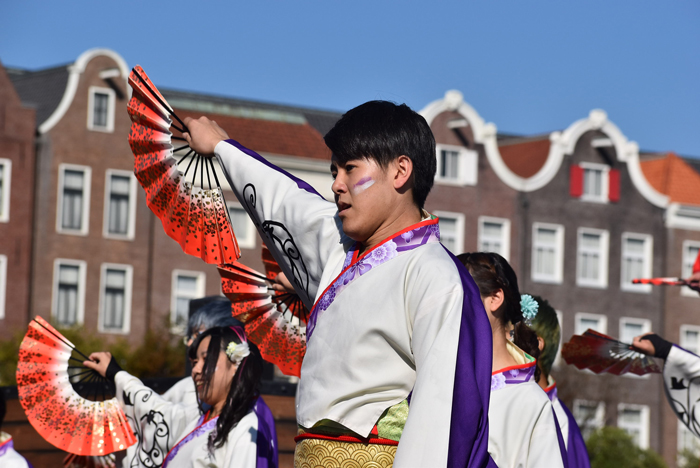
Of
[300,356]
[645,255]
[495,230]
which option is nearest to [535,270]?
[495,230]

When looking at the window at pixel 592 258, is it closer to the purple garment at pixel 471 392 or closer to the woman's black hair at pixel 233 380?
the woman's black hair at pixel 233 380

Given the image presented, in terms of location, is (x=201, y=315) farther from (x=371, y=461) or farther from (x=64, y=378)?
(x=371, y=461)

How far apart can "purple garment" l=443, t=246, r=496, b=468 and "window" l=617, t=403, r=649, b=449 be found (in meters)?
31.2

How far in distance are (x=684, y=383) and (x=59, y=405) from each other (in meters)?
3.25

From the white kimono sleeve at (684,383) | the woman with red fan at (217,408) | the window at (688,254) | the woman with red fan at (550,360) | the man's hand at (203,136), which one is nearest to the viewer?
the man's hand at (203,136)

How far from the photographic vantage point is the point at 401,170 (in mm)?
3219

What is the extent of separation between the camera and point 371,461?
3102 mm

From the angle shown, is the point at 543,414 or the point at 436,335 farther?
the point at 543,414

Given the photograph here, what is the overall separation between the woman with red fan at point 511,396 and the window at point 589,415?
26342mm

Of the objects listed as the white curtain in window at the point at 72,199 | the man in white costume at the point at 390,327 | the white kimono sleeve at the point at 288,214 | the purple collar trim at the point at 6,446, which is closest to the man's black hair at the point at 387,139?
the man in white costume at the point at 390,327

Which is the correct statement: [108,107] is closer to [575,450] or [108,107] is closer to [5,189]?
[5,189]

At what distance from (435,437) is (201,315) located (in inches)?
169

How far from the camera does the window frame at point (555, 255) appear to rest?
32625 mm

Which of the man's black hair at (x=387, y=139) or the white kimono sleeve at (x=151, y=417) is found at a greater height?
the man's black hair at (x=387, y=139)
